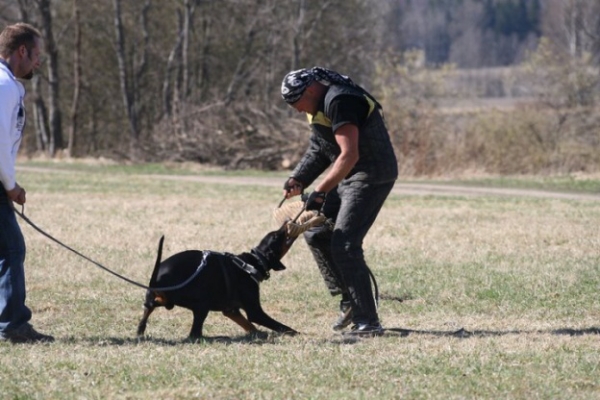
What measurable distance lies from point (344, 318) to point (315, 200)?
1.04m

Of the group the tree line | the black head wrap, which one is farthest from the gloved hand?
the tree line

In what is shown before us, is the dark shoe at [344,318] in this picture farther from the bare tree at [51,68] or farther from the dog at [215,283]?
the bare tree at [51,68]

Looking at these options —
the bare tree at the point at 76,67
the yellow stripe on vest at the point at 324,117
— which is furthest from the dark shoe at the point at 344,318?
the bare tree at the point at 76,67

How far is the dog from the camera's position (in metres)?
7.30

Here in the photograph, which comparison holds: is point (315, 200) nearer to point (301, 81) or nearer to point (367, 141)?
point (367, 141)

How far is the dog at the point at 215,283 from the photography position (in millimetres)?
7297

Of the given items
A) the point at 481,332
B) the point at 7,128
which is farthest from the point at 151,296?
the point at 481,332

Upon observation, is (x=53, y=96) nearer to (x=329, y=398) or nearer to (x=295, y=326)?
(x=295, y=326)

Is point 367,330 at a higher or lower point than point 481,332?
higher

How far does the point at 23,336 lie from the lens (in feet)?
23.4

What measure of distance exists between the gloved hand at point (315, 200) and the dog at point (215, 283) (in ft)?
0.90

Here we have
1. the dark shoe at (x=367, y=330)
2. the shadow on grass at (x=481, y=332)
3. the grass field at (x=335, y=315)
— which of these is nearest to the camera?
the grass field at (x=335, y=315)

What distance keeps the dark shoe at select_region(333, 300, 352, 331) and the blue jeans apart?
232 cm

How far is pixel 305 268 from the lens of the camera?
1134 cm
